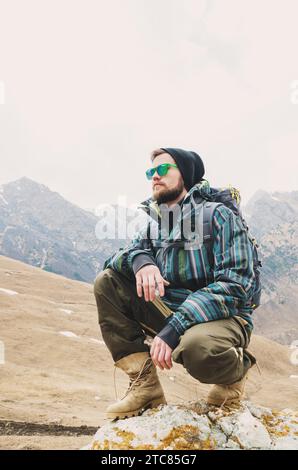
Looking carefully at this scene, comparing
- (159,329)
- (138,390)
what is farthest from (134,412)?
(159,329)

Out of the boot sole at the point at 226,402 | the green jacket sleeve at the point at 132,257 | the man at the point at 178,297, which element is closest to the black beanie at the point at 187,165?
the man at the point at 178,297

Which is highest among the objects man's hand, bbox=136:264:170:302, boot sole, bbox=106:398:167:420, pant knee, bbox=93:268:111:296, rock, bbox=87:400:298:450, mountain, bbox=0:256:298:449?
man's hand, bbox=136:264:170:302

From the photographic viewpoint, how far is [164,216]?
5.94 meters

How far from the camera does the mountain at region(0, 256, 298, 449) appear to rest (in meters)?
10.5

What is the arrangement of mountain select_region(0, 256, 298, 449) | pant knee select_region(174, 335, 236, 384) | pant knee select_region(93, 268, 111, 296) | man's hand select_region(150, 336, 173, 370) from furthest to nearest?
mountain select_region(0, 256, 298, 449)
pant knee select_region(93, 268, 111, 296)
man's hand select_region(150, 336, 173, 370)
pant knee select_region(174, 335, 236, 384)

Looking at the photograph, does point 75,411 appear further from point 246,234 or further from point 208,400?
point 246,234

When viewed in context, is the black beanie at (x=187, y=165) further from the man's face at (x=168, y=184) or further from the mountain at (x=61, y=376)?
the mountain at (x=61, y=376)

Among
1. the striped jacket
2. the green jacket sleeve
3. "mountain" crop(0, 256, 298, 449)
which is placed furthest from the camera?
"mountain" crop(0, 256, 298, 449)

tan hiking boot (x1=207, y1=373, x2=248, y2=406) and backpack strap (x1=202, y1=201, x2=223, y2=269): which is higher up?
Answer: backpack strap (x1=202, y1=201, x2=223, y2=269)

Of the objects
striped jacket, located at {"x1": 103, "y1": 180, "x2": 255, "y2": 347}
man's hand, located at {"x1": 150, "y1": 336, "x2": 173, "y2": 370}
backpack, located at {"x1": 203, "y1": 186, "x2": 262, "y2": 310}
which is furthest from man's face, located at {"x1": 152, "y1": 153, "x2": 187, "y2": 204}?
man's hand, located at {"x1": 150, "y1": 336, "x2": 173, "y2": 370}

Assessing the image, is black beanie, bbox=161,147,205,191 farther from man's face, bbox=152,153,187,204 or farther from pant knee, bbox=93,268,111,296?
pant knee, bbox=93,268,111,296

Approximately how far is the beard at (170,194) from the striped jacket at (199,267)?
0.16 m

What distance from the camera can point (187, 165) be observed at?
5.92 metres

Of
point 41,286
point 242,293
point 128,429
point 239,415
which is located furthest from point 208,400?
point 41,286
